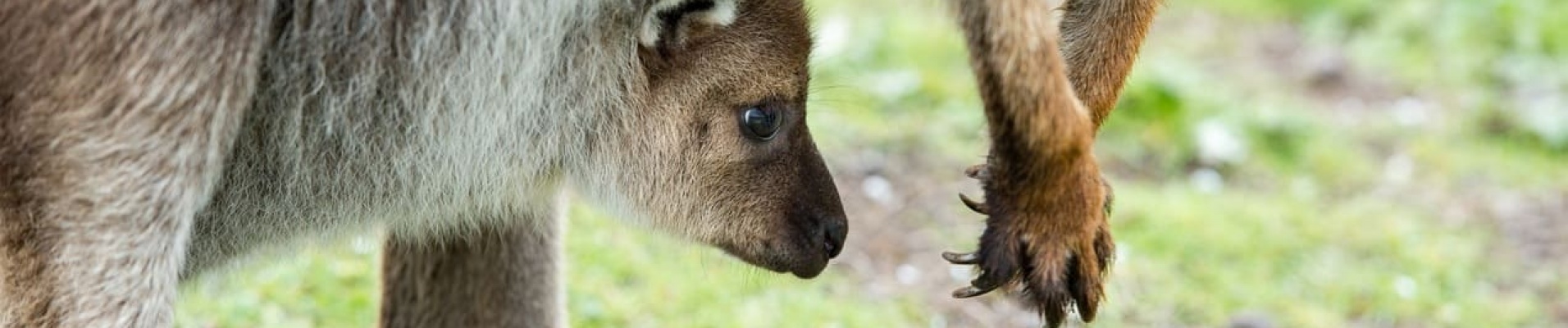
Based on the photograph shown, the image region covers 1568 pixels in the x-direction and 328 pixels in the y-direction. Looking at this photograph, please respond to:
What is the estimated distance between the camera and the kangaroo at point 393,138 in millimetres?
2986

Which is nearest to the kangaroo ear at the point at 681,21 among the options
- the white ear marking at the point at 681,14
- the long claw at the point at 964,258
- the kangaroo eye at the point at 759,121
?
the white ear marking at the point at 681,14

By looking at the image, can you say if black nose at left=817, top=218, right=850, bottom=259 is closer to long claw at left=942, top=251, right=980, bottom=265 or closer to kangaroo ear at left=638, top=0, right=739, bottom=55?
long claw at left=942, top=251, right=980, bottom=265

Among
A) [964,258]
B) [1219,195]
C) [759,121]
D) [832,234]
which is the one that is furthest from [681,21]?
[1219,195]

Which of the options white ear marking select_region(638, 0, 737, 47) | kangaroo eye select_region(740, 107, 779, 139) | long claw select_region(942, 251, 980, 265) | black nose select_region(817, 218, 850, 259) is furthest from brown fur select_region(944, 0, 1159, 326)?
white ear marking select_region(638, 0, 737, 47)

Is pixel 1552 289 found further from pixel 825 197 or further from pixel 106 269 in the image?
pixel 106 269

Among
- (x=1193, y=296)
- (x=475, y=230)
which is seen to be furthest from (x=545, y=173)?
(x=1193, y=296)

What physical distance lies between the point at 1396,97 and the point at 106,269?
6.36 meters

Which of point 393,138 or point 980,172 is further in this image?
point 980,172

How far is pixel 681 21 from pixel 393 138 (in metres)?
0.53

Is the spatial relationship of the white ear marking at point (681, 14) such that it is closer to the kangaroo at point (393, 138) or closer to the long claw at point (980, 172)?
the kangaroo at point (393, 138)

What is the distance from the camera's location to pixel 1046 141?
10.8 ft

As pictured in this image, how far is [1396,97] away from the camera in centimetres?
837

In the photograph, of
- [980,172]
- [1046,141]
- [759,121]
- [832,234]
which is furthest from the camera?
[832,234]

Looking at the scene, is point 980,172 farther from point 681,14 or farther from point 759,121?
point 681,14
